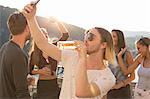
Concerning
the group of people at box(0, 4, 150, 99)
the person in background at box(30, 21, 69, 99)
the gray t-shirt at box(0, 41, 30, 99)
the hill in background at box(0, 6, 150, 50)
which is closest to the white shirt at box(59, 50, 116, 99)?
the group of people at box(0, 4, 150, 99)

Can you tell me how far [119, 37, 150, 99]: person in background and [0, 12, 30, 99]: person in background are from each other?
1.33 m

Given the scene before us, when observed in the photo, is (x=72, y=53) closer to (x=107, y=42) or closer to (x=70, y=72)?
(x=70, y=72)

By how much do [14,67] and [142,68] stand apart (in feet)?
5.21

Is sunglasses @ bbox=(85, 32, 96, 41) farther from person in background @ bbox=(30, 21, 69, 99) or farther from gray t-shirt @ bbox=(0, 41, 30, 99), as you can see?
person in background @ bbox=(30, 21, 69, 99)

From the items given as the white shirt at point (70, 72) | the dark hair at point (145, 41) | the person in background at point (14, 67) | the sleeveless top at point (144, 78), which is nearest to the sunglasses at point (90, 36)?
the white shirt at point (70, 72)

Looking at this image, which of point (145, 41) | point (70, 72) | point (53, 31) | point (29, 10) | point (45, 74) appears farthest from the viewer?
point (145, 41)

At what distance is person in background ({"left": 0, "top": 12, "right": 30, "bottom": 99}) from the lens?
6.95 ft

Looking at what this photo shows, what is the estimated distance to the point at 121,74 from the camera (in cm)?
331

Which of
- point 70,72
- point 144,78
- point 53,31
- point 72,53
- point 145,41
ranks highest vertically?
point 53,31

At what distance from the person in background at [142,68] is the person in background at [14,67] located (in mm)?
1329

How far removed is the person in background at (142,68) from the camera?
3.30 meters

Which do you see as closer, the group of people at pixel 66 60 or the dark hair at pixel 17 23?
the group of people at pixel 66 60

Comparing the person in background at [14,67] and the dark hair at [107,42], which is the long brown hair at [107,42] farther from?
the person in background at [14,67]

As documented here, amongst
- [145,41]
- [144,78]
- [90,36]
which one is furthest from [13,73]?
[145,41]
